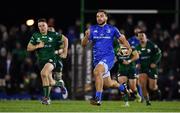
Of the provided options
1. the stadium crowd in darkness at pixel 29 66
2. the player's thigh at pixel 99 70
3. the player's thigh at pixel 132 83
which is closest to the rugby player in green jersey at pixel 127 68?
the player's thigh at pixel 132 83

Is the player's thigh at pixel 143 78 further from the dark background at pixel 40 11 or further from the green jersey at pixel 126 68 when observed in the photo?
the dark background at pixel 40 11

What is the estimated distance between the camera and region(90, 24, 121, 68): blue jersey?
Answer: 2017 centimetres

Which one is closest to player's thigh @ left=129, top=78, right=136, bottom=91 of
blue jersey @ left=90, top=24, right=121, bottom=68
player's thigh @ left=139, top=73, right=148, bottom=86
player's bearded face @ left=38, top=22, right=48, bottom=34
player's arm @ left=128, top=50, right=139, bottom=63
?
player's thigh @ left=139, top=73, right=148, bottom=86

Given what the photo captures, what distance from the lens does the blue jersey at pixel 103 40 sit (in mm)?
20172

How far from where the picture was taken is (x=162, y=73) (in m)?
29.8

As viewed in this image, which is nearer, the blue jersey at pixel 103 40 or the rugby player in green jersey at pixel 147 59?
the blue jersey at pixel 103 40

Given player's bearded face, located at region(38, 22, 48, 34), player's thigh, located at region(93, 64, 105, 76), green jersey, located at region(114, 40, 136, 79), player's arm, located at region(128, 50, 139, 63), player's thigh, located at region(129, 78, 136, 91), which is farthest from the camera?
player's thigh, located at region(129, 78, 136, 91)

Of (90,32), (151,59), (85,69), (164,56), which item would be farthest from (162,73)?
(90,32)

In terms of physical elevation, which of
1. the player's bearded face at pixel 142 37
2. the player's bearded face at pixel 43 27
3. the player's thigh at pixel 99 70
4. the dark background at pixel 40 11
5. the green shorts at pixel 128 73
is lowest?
the green shorts at pixel 128 73

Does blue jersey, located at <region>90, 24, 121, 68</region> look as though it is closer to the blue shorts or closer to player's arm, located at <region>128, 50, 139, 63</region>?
the blue shorts

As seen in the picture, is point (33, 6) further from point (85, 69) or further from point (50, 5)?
point (85, 69)

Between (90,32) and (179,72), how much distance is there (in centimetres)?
973

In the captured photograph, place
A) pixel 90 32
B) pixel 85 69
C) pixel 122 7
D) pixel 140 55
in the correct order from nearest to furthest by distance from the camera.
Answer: pixel 90 32 → pixel 140 55 → pixel 85 69 → pixel 122 7

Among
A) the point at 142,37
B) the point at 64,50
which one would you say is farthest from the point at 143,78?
the point at 64,50
